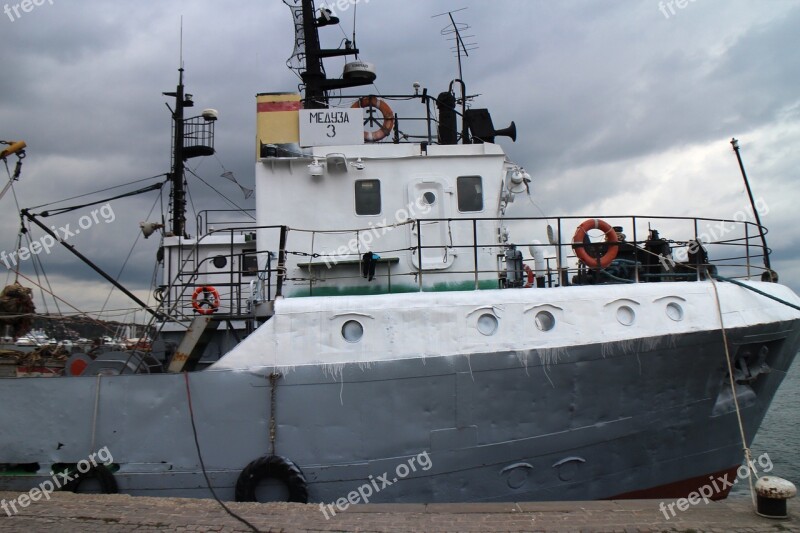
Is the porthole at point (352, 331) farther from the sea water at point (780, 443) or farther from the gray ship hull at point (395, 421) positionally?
the sea water at point (780, 443)

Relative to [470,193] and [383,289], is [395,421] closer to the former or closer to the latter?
[383,289]

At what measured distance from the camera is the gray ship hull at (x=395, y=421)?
763 centimetres

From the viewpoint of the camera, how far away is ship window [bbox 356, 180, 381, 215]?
9953 millimetres

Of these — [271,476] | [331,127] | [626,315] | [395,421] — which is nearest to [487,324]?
[395,421]

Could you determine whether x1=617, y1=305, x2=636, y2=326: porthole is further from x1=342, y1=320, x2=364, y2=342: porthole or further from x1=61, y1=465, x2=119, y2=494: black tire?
x1=61, y1=465, x2=119, y2=494: black tire

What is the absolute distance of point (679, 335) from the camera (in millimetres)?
8008

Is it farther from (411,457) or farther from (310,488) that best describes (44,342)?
(411,457)

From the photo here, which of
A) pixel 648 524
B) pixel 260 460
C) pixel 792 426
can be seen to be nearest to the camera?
pixel 648 524

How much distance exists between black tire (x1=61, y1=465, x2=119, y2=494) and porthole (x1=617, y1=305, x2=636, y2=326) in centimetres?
714

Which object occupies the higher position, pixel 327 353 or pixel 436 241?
pixel 436 241

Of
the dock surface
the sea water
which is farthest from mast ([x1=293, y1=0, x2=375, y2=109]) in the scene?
the sea water

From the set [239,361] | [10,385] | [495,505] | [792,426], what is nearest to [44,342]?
[10,385]

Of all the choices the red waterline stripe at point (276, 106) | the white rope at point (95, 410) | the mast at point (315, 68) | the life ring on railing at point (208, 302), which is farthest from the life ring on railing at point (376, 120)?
the white rope at point (95, 410)

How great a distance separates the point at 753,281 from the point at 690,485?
132 inches
